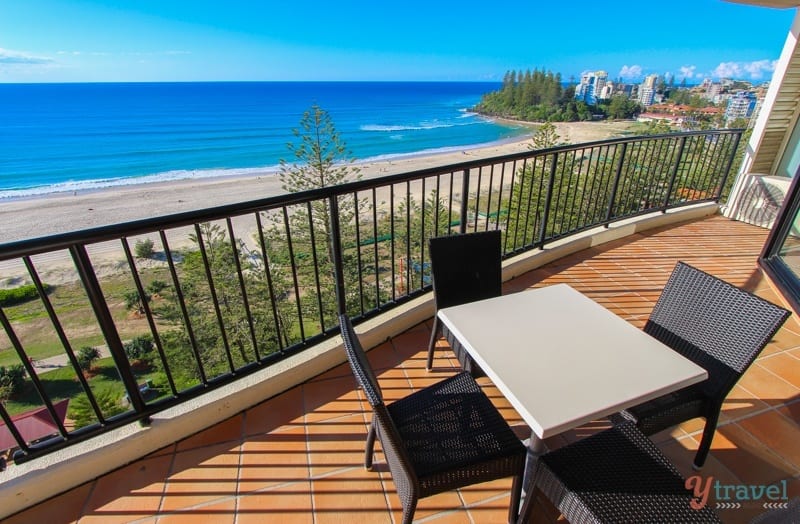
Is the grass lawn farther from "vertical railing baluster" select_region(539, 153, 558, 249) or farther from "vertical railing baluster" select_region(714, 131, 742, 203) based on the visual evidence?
"vertical railing baluster" select_region(714, 131, 742, 203)

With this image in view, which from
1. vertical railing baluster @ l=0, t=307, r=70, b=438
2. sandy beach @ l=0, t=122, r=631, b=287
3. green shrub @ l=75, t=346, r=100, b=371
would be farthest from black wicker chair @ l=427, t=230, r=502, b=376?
sandy beach @ l=0, t=122, r=631, b=287

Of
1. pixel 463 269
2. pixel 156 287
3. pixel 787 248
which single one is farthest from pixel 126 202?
pixel 787 248

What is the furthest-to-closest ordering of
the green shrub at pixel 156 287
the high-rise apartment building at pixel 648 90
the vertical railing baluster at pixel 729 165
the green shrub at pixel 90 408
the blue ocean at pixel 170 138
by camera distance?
the high-rise apartment building at pixel 648 90 → the blue ocean at pixel 170 138 → the green shrub at pixel 90 408 → the green shrub at pixel 156 287 → the vertical railing baluster at pixel 729 165

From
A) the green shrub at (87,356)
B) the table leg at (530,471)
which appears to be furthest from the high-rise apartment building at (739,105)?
the green shrub at (87,356)

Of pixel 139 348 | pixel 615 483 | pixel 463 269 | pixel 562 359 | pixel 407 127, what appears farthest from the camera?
pixel 407 127

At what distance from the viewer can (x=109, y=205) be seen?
61.8ft

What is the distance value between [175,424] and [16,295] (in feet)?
50.2

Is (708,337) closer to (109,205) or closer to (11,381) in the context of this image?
(11,381)

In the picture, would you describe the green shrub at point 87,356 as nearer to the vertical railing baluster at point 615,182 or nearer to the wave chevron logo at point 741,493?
the vertical railing baluster at point 615,182

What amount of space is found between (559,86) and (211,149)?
49608 mm

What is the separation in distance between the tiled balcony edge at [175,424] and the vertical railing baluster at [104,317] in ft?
0.52

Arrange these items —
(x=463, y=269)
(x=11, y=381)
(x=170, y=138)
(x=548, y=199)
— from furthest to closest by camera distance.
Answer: (x=170, y=138), (x=11, y=381), (x=548, y=199), (x=463, y=269)

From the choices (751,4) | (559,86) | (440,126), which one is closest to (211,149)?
(440,126)

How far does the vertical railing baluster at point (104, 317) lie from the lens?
4.79 ft
